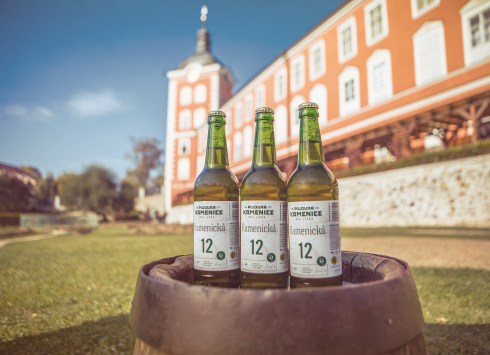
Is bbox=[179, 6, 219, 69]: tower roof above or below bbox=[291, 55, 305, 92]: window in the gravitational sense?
above

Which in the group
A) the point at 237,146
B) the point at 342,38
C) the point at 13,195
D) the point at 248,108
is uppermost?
the point at 342,38

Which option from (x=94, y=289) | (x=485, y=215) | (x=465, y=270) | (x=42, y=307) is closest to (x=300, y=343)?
(x=42, y=307)

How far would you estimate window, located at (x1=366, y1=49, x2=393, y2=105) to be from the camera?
1388cm

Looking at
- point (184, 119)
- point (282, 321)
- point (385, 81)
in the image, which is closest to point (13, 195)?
point (184, 119)

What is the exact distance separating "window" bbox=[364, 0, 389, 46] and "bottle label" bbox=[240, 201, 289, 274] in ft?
53.5

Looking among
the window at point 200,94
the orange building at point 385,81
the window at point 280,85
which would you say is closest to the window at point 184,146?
the window at point 200,94

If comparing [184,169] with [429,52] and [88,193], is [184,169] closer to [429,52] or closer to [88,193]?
[88,193]

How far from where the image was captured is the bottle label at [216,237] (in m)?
1.10

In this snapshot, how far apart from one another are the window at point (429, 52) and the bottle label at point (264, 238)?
14049 mm

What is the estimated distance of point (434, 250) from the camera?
17.4 feet

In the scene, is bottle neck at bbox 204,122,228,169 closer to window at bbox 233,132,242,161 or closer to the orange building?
the orange building

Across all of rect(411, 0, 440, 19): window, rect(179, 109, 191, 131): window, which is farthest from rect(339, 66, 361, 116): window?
rect(179, 109, 191, 131): window

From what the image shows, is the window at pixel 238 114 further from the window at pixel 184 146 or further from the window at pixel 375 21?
the window at pixel 375 21

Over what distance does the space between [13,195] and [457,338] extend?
113 feet
